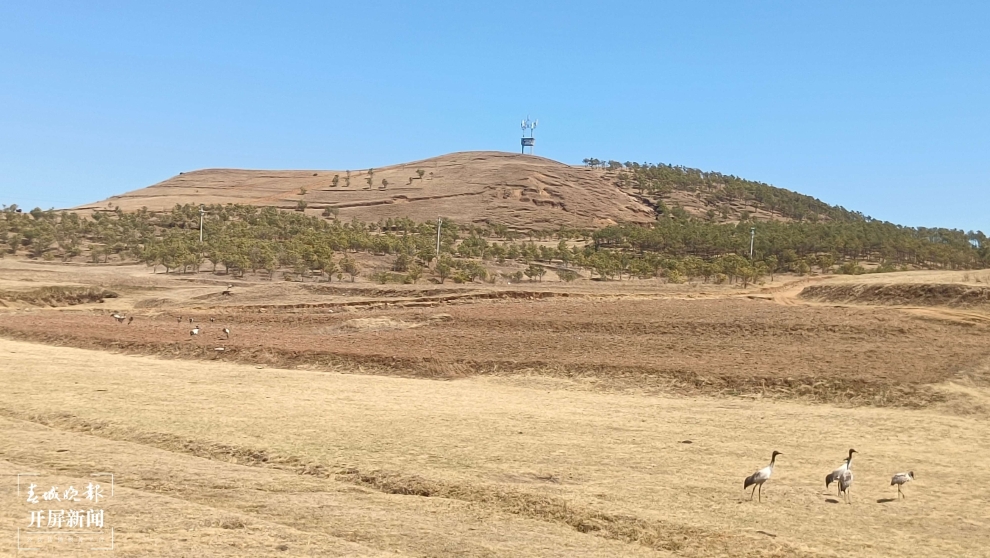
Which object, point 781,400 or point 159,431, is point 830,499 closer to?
point 781,400

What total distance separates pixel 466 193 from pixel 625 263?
6219 centimetres

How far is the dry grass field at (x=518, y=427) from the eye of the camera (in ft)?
34.7

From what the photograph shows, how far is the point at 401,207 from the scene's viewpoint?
124 m

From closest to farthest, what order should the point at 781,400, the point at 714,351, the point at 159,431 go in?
the point at 159,431 → the point at 781,400 → the point at 714,351

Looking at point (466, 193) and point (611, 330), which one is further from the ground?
point (466, 193)

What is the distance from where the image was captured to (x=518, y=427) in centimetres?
1773

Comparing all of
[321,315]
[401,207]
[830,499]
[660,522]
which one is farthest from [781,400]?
[401,207]

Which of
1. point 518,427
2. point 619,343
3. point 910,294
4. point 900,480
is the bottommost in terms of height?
point 518,427

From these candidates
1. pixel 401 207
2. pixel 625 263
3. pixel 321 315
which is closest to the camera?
pixel 321 315

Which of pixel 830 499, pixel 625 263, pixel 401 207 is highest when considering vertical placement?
pixel 401 207

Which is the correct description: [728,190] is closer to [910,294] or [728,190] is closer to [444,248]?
[444,248]

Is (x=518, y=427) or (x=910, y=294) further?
(x=910, y=294)

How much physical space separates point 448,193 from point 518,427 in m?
115

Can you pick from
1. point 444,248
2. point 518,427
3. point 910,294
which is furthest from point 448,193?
point 518,427
